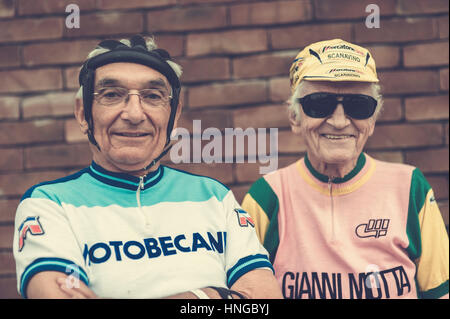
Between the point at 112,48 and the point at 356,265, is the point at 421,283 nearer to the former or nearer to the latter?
the point at 356,265

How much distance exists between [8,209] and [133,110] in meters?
1.12

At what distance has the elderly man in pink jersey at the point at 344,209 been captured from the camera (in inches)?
91.9

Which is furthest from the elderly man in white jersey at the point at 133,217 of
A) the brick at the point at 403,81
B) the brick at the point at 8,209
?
the brick at the point at 403,81

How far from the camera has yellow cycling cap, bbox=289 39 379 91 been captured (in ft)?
7.61

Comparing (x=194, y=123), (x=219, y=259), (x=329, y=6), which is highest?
(x=329, y=6)

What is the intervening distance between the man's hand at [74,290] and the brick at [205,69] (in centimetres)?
132

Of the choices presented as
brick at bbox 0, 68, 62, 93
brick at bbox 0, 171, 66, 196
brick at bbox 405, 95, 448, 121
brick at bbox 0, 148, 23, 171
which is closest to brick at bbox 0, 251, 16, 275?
brick at bbox 0, 171, 66, 196

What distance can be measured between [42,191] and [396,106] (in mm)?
1754

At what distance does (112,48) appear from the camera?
2.14m

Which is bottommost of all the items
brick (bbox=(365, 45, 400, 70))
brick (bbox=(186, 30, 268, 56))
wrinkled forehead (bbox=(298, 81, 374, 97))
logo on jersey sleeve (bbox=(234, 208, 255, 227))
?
logo on jersey sleeve (bbox=(234, 208, 255, 227))

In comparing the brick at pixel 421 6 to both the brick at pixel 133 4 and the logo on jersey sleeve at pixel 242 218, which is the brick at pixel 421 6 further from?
the logo on jersey sleeve at pixel 242 218

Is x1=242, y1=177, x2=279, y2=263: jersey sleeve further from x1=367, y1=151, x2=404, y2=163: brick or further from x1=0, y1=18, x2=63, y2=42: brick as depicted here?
x1=0, y1=18, x2=63, y2=42: brick

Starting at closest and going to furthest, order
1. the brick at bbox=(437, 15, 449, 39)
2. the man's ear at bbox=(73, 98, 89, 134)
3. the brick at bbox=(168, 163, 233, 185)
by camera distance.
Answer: the man's ear at bbox=(73, 98, 89, 134) → the brick at bbox=(168, 163, 233, 185) → the brick at bbox=(437, 15, 449, 39)
